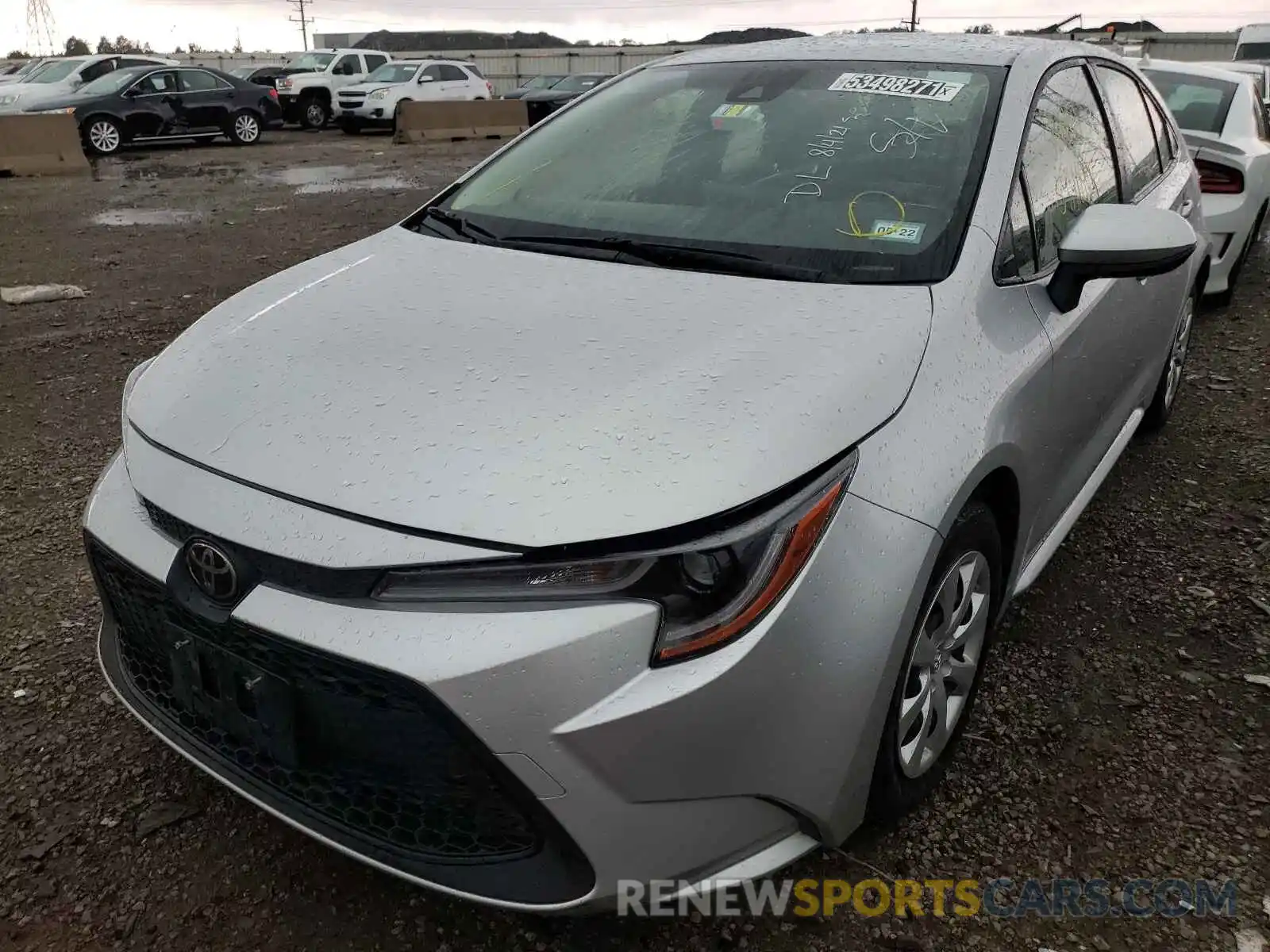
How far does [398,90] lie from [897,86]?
19.6 m

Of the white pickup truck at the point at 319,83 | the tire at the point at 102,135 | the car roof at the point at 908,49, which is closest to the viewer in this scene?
the car roof at the point at 908,49

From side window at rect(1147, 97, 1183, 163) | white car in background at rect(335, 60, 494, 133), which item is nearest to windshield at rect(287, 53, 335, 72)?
white car in background at rect(335, 60, 494, 133)

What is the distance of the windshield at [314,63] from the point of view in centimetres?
2190

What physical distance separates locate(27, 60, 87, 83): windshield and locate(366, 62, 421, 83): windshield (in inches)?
226

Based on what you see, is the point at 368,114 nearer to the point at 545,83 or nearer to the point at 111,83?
the point at 545,83

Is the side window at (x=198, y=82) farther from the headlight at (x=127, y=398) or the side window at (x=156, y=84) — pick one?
the headlight at (x=127, y=398)

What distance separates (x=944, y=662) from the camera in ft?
6.59

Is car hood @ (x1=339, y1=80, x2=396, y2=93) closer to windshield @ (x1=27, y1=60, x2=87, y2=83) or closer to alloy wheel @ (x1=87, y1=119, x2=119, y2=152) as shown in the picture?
windshield @ (x1=27, y1=60, x2=87, y2=83)

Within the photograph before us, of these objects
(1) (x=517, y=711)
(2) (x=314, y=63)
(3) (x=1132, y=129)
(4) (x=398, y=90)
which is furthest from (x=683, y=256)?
(2) (x=314, y=63)

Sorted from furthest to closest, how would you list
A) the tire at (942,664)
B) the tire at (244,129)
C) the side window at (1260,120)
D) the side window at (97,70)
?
the tire at (244,129) → the side window at (97,70) → the side window at (1260,120) → the tire at (942,664)

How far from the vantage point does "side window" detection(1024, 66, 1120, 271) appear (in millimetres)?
2332

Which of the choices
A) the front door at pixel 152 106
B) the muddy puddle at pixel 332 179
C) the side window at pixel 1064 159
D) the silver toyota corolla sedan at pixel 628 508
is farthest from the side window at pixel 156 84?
the side window at pixel 1064 159

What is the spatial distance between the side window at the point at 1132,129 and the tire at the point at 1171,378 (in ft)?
2.13

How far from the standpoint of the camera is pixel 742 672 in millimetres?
1439
